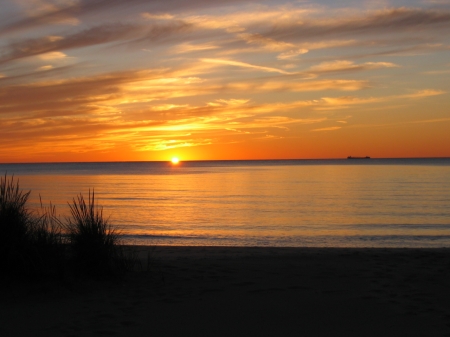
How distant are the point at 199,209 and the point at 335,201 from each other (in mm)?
8665

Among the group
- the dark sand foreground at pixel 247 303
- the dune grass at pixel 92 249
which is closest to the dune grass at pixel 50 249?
the dune grass at pixel 92 249

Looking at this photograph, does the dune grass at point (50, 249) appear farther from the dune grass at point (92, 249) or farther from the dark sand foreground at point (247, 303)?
the dark sand foreground at point (247, 303)

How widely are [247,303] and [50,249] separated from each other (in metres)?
3.35

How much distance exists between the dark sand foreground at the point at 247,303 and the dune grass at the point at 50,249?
36cm

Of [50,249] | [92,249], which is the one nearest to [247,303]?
[92,249]

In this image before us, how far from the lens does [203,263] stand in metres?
10.1

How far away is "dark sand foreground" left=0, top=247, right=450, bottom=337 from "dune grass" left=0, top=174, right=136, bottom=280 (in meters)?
0.36

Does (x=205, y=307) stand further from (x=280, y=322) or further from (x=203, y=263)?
(x=203, y=263)

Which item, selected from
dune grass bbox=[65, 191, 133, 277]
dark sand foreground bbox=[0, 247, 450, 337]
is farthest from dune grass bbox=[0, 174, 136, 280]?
dark sand foreground bbox=[0, 247, 450, 337]

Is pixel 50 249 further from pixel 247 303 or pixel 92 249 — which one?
pixel 247 303

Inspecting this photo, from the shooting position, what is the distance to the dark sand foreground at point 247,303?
5949 mm

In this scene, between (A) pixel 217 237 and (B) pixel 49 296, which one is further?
(A) pixel 217 237

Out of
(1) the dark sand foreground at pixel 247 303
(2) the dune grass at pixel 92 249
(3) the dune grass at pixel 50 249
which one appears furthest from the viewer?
(2) the dune grass at pixel 92 249

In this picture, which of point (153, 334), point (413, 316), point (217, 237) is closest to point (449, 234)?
point (217, 237)
